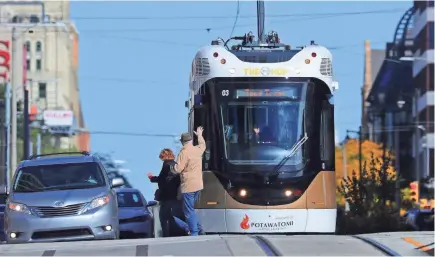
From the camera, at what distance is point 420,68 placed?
3076 inches

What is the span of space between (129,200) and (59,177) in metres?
6.34

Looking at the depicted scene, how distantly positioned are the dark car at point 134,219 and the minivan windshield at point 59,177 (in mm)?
3537

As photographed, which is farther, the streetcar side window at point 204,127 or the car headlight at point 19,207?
the streetcar side window at point 204,127

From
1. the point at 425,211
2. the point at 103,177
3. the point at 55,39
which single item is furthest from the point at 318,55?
the point at 55,39

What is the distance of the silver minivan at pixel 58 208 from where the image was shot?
1855 cm

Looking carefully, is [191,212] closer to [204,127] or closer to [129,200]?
[204,127]

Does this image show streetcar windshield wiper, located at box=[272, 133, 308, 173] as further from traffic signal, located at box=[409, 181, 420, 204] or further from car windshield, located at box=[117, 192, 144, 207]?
traffic signal, located at box=[409, 181, 420, 204]

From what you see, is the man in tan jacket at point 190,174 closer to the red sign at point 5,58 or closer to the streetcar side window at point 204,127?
the streetcar side window at point 204,127

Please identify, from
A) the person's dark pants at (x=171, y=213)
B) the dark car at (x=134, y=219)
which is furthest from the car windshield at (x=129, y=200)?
the person's dark pants at (x=171, y=213)

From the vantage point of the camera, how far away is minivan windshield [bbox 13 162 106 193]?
19.4 meters

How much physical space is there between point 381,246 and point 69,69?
13521 cm

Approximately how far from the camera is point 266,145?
20.2m

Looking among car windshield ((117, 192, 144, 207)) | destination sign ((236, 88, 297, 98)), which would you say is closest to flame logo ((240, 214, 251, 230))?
destination sign ((236, 88, 297, 98))

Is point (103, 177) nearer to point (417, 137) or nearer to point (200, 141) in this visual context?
point (200, 141)
